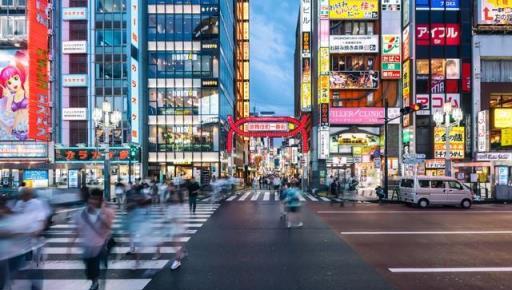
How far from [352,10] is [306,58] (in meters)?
13.0

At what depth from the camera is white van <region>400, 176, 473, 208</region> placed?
24844 mm

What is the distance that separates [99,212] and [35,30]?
4022 cm

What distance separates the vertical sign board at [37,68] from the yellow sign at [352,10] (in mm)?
28541

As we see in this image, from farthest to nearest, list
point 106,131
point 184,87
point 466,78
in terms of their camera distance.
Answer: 1. point 184,87
2. point 466,78
3. point 106,131

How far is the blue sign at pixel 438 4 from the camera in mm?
43719

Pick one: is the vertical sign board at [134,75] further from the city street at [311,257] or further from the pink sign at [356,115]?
the city street at [311,257]

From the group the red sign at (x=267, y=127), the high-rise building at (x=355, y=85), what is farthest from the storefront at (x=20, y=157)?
the high-rise building at (x=355, y=85)

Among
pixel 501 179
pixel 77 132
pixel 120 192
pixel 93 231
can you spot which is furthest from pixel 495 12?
pixel 93 231

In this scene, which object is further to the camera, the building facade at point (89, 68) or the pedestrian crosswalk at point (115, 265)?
the building facade at point (89, 68)

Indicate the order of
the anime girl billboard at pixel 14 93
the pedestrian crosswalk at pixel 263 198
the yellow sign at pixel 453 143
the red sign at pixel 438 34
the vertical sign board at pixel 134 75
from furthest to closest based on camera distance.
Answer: the vertical sign board at pixel 134 75 < the red sign at pixel 438 34 < the yellow sign at pixel 453 143 < the anime girl billboard at pixel 14 93 < the pedestrian crosswalk at pixel 263 198

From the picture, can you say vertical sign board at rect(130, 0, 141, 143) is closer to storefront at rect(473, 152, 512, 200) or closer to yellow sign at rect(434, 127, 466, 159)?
yellow sign at rect(434, 127, 466, 159)

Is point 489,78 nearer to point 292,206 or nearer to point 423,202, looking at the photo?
point 423,202

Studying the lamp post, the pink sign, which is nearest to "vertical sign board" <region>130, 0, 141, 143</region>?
the lamp post

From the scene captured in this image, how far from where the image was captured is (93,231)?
7.75m
